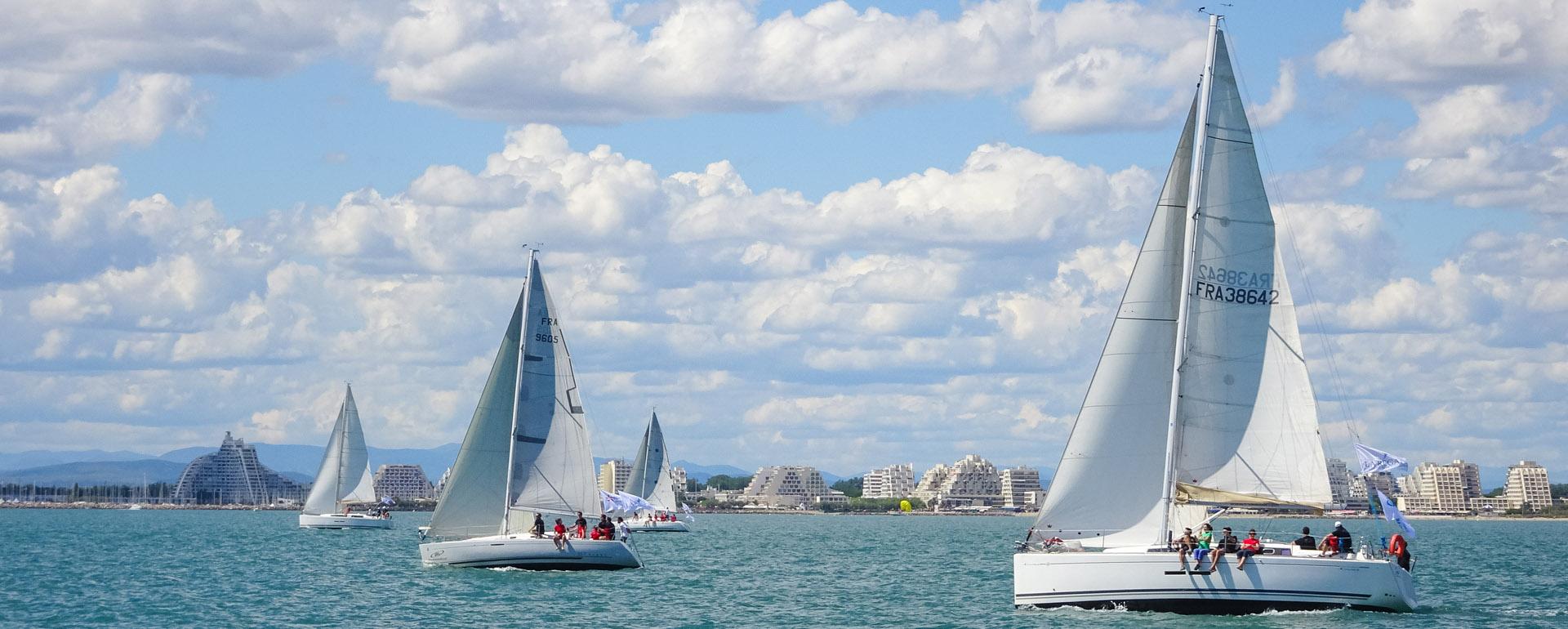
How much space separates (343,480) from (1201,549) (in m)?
82.1

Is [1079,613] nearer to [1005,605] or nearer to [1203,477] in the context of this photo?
[1203,477]

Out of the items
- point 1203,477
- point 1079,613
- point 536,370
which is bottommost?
point 1079,613

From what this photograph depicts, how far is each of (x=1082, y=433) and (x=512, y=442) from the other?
21424 millimetres

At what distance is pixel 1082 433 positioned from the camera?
118 ft

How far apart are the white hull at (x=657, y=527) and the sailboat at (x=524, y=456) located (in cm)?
4899

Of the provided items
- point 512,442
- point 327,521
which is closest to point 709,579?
point 512,442

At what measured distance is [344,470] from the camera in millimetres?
108250

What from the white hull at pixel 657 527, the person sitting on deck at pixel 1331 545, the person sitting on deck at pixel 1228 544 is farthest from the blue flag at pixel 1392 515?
the white hull at pixel 657 527

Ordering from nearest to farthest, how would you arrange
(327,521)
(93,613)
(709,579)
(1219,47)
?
(1219,47)
(93,613)
(709,579)
(327,521)

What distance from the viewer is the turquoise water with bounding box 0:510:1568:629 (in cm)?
3797

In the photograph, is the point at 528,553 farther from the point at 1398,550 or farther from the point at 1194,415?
the point at 1398,550

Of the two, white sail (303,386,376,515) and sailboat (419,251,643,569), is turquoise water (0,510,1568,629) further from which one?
white sail (303,386,376,515)

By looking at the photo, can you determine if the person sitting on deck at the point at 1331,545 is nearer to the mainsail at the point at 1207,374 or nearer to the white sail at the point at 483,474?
the mainsail at the point at 1207,374

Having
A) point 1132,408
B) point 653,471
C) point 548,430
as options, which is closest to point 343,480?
point 653,471
